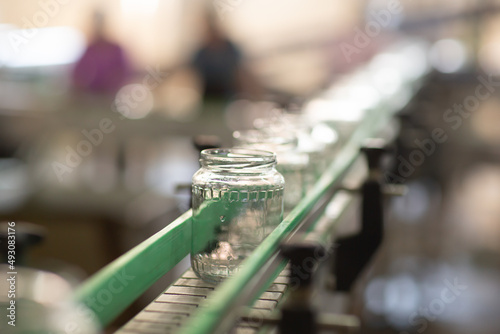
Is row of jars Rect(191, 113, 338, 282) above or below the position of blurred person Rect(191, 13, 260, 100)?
below

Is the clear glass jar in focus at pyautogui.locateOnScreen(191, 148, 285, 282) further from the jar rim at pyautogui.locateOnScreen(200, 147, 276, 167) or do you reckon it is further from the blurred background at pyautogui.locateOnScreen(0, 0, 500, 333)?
the blurred background at pyautogui.locateOnScreen(0, 0, 500, 333)

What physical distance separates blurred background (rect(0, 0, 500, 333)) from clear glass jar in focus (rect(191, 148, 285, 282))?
28 centimetres

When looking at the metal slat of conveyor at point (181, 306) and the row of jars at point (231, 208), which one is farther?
the row of jars at point (231, 208)

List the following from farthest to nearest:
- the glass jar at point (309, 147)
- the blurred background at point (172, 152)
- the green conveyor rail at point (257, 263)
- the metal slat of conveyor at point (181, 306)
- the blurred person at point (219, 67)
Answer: the blurred person at point (219, 67), the blurred background at point (172, 152), the glass jar at point (309, 147), the metal slat of conveyor at point (181, 306), the green conveyor rail at point (257, 263)

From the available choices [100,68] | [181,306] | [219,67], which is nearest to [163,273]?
[181,306]

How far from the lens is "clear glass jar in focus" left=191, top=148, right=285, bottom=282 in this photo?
100 centimetres

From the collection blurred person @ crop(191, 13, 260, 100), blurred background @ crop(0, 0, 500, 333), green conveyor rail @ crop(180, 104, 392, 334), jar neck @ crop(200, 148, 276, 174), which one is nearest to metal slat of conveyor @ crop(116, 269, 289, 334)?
green conveyor rail @ crop(180, 104, 392, 334)

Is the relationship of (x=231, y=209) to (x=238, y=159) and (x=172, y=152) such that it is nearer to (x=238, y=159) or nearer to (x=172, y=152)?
(x=238, y=159)

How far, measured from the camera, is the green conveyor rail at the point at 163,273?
2.18 ft

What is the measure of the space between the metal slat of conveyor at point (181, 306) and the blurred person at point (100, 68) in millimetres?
3939

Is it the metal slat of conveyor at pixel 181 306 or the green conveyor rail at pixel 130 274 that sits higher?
the green conveyor rail at pixel 130 274

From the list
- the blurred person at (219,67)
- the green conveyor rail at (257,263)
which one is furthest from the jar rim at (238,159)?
the blurred person at (219,67)

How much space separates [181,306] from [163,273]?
0.18 feet

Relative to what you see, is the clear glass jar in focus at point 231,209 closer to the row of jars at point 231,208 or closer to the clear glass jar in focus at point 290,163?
the row of jars at point 231,208
